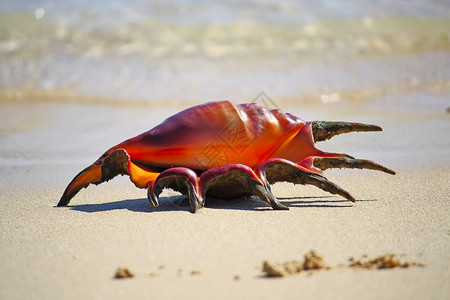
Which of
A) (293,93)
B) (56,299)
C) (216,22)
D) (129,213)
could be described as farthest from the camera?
(216,22)

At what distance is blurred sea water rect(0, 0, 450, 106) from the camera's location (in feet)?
28.0

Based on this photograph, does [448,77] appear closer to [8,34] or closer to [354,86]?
[354,86]

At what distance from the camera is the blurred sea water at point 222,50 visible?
8523 millimetres

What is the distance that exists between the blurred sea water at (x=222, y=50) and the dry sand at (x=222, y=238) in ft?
13.6

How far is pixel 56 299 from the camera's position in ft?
6.73

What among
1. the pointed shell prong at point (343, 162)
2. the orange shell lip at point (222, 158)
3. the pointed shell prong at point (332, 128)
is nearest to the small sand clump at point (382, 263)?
the orange shell lip at point (222, 158)

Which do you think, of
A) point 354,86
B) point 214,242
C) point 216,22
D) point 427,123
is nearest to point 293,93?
point 354,86

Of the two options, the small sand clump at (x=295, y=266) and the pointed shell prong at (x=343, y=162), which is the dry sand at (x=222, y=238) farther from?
the pointed shell prong at (x=343, y=162)

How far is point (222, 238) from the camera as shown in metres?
2.62

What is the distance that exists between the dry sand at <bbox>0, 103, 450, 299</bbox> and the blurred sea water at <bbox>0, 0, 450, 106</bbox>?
4148 mm

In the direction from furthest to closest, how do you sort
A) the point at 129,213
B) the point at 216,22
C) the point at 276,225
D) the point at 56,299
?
the point at 216,22 → the point at 129,213 → the point at 276,225 → the point at 56,299

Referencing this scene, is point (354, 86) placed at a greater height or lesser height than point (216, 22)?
lesser

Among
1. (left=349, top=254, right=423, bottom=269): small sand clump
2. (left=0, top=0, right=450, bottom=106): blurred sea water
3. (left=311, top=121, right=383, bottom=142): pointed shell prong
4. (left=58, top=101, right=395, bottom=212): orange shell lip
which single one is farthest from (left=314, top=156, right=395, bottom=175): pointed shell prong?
(left=0, top=0, right=450, bottom=106): blurred sea water

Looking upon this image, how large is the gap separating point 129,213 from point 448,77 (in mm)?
6922
